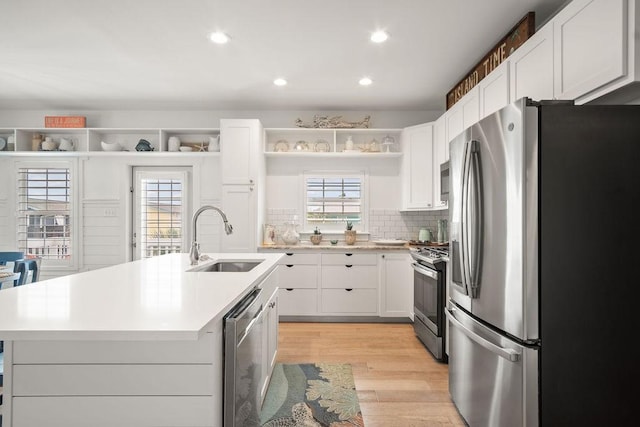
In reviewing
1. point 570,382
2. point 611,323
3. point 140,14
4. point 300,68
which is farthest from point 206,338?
point 300,68

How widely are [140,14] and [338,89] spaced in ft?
6.74

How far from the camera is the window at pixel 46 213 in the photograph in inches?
181

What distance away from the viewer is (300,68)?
3.33m

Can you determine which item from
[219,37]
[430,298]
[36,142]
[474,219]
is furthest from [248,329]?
[36,142]

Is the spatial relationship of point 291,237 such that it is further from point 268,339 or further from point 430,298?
point 268,339

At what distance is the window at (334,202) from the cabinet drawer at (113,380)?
3692mm

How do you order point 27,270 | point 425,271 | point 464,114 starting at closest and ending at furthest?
point 27,270 < point 464,114 < point 425,271

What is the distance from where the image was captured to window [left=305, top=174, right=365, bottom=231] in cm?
475

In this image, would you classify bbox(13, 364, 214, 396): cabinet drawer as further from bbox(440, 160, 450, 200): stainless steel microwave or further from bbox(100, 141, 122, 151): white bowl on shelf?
bbox(100, 141, 122, 151): white bowl on shelf

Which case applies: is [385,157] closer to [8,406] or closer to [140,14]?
[140,14]

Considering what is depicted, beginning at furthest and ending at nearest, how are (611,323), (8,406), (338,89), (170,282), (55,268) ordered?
(55,268), (338,89), (170,282), (611,323), (8,406)

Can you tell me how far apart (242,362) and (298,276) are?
2.73m

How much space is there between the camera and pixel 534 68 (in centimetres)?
210

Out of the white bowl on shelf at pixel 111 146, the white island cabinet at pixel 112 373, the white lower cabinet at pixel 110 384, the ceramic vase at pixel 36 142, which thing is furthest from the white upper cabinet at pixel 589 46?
the ceramic vase at pixel 36 142
